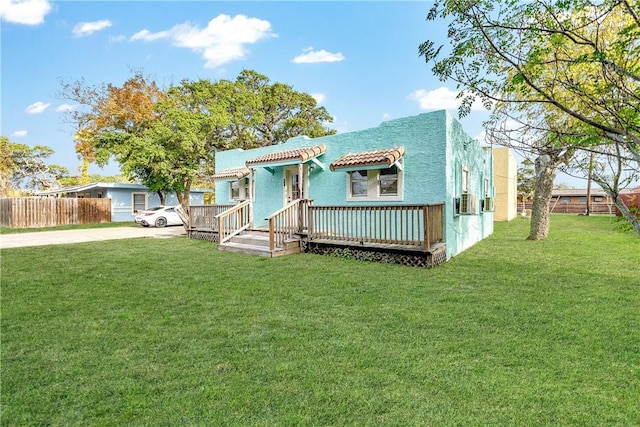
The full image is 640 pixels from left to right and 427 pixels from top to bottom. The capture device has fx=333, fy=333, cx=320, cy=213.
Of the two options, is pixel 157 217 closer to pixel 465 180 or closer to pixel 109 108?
pixel 109 108

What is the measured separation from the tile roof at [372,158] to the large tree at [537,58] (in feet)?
16.0

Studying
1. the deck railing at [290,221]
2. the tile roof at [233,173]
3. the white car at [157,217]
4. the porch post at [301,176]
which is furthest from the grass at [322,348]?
the white car at [157,217]

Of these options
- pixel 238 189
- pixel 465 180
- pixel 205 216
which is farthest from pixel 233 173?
pixel 465 180

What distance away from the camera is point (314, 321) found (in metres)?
4.09

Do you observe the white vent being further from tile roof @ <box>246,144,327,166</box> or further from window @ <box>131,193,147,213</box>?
window @ <box>131,193,147,213</box>

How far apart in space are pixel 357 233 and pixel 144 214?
53.5ft

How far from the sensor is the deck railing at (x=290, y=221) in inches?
367

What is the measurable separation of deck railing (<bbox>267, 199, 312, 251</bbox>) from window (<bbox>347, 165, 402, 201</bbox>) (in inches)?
55.8

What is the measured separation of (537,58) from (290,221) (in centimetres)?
768

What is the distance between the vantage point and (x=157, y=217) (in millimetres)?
20203

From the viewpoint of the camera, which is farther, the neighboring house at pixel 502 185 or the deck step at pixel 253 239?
the neighboring house at pixel 502 185

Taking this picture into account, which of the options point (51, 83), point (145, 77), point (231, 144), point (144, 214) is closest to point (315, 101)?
point (231, 144)

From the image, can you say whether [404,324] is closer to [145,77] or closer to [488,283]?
[488,283]

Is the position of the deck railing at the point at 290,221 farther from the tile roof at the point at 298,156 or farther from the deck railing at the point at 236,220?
the deck railing at the point at 236,220
